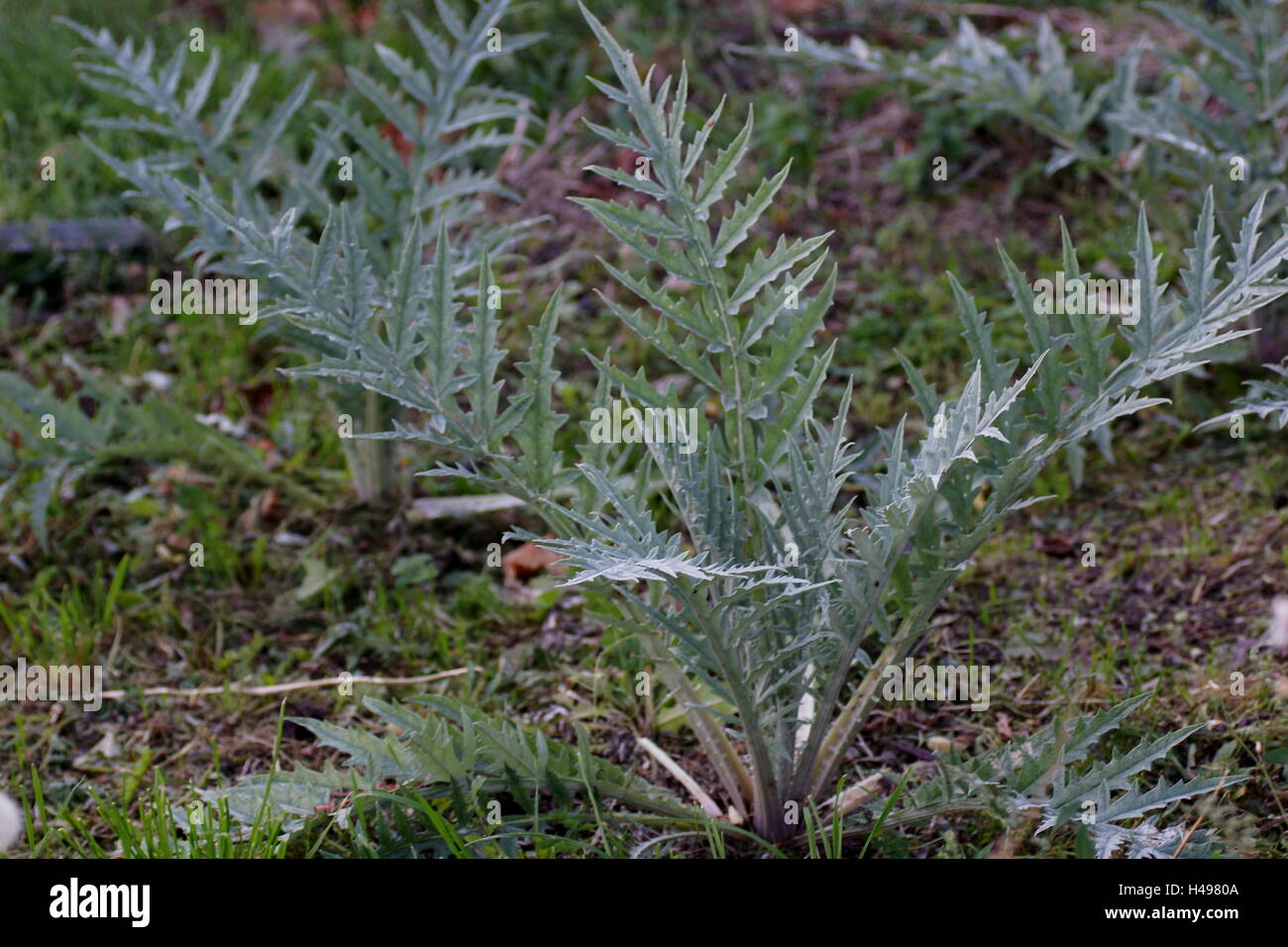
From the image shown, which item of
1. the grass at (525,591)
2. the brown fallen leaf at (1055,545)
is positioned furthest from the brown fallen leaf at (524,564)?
the brown fallen leaf at (1055,545)

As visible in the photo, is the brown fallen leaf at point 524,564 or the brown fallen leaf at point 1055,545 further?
the brown fallen leaf at point 524,564

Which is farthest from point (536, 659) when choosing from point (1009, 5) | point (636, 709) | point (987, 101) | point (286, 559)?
point (1009, 5)

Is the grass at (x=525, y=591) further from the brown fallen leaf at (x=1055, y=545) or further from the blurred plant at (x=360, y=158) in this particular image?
the blurred plant at (x=360, y=158)

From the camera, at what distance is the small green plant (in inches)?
73.5

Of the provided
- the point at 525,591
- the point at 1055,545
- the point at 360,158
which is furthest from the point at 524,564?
the point at 1055,545

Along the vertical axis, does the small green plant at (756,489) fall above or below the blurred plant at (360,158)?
below

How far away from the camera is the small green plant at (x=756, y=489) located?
1867mm

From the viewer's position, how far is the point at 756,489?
208 centimetres

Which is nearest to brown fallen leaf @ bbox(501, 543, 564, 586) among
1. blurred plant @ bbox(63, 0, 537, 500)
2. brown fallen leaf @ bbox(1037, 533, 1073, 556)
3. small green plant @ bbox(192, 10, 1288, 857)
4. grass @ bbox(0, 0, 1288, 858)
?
grass @ bbox(0, 0, 1288, 858)

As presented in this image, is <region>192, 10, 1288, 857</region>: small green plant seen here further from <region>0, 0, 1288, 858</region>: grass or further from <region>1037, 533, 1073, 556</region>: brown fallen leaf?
<region>1037, 533, 1073, 556</region>: brown fallen leaf

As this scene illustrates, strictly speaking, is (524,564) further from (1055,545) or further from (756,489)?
(1055,545)

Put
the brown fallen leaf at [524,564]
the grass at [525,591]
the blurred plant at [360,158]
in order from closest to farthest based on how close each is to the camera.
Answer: the grass at [525,591], the blurred plant at [360,158], the brown fallen leaf at [524,564]
